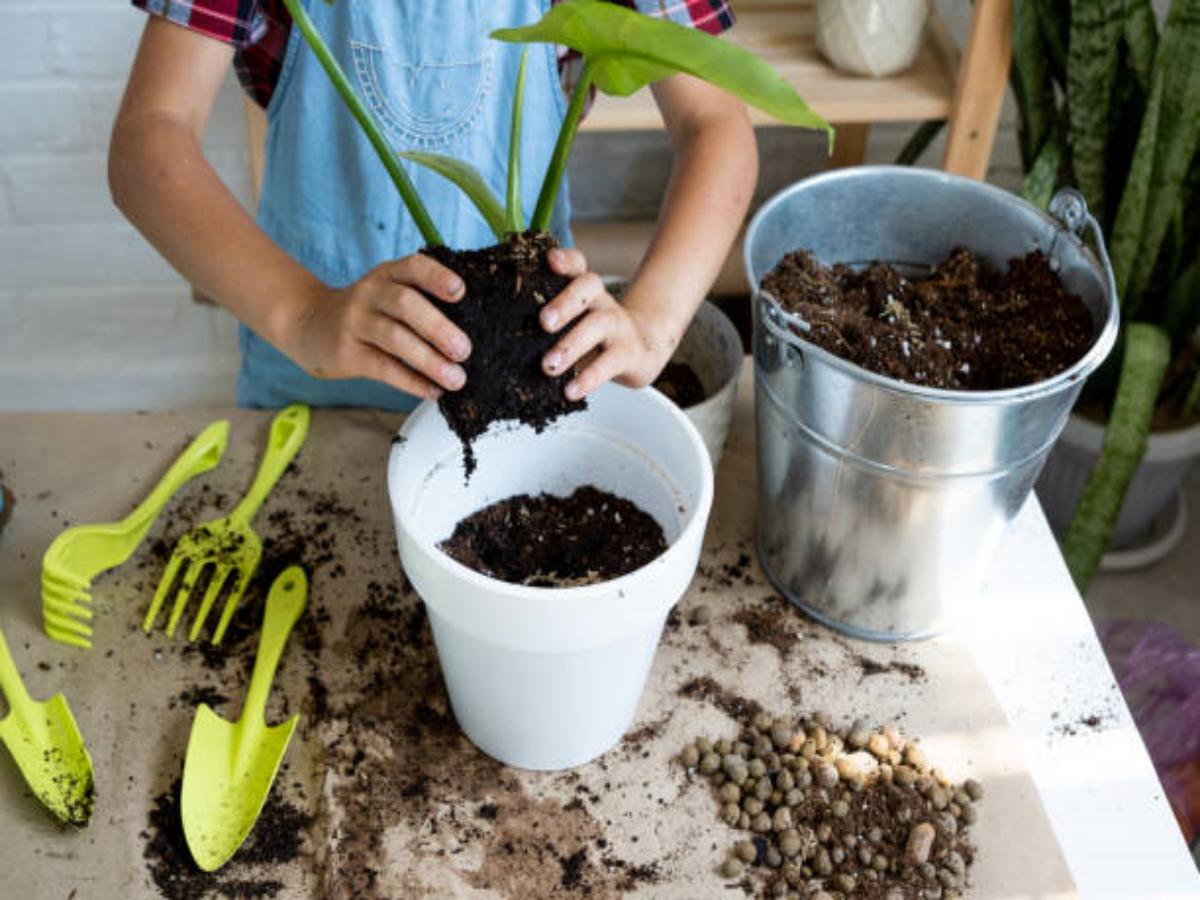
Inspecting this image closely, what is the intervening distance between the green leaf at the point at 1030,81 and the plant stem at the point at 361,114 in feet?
2.74

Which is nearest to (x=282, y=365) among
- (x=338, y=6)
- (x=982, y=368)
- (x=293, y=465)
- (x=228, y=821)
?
(x=293, y=465)

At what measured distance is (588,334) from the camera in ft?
2.31

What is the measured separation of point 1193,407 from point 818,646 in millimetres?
873

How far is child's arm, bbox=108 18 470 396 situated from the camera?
682mm

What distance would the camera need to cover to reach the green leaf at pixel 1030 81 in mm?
1307

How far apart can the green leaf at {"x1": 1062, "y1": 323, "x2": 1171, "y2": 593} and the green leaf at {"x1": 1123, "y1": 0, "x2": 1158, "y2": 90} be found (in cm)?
27

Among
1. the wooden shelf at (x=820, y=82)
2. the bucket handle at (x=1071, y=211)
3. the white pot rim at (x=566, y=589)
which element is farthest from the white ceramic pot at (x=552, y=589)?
the wooden shelf at (x=820, y=82)

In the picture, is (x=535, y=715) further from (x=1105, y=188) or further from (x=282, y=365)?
(x=1105, y=188)

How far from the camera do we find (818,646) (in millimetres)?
901

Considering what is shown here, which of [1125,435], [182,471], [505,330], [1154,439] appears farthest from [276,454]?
[1154,439]

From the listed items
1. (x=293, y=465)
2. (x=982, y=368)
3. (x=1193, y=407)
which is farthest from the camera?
(x=1193, y=407)

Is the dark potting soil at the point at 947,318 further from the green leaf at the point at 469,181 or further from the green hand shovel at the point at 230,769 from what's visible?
the green hand shovel at the point at 230,769

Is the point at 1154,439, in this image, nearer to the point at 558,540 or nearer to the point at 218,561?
the point at 558,540

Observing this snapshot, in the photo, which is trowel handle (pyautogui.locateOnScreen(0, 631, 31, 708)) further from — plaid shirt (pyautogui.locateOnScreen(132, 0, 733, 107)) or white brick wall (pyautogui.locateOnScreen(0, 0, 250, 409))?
white brick wall (pyautogui.locateOnScreen(0, 0, 250, 409))
